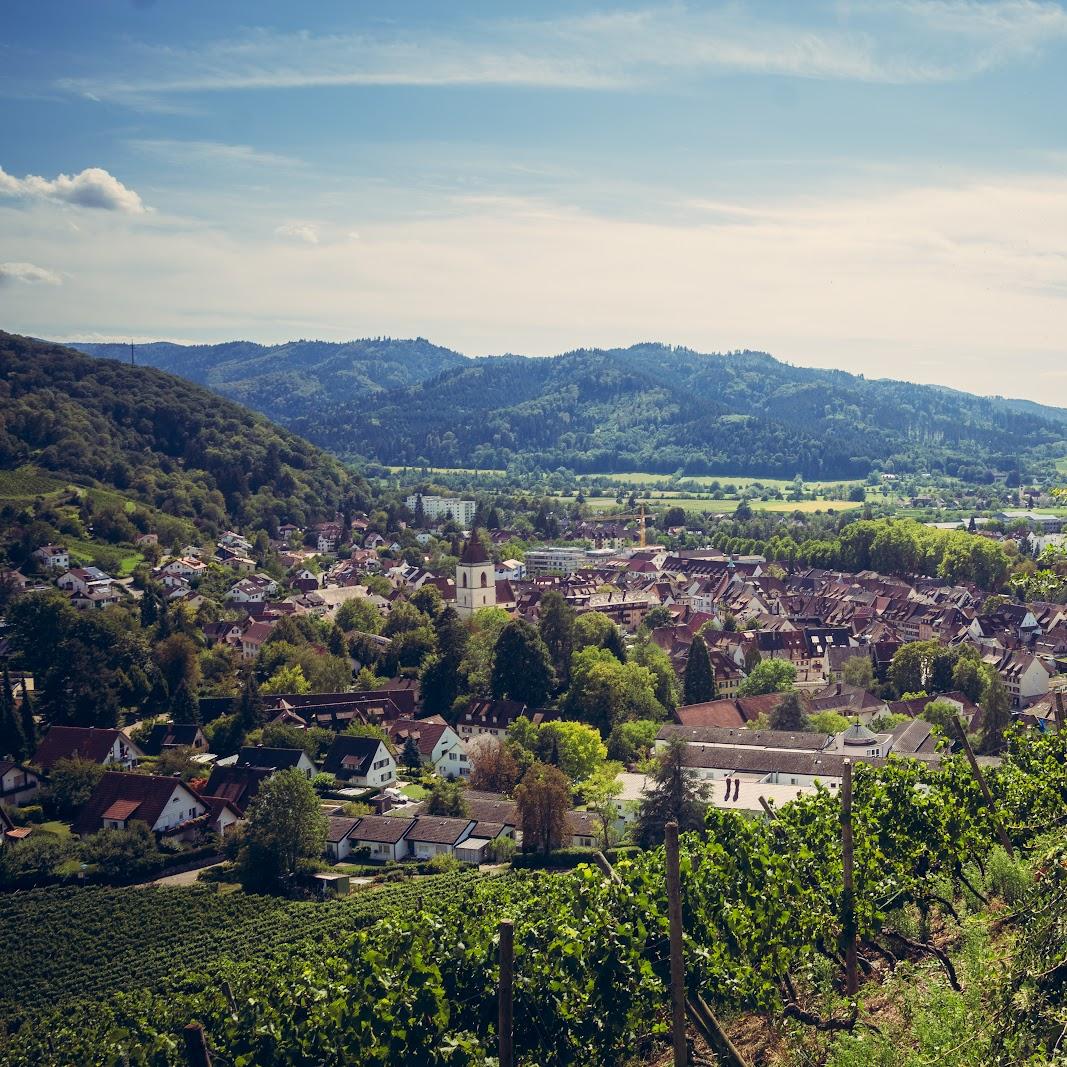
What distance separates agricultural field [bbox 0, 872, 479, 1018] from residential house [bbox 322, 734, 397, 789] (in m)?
8.76

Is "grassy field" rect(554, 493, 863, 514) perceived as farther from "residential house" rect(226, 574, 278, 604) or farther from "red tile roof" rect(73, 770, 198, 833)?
"red tile roof" rect(73, 770, 198, 833)

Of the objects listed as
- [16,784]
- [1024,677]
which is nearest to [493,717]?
[16,784]

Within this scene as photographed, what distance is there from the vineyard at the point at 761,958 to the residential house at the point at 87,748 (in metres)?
20.9

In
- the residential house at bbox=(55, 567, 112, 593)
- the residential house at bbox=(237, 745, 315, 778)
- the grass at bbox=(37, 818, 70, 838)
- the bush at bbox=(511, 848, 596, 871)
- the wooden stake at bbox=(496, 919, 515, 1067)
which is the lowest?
the grass at bbox=(37, 818, 70, 838)

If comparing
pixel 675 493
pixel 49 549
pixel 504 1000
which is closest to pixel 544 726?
pixel 504 1000

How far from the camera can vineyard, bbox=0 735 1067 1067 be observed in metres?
9.30

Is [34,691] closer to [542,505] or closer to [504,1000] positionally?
→ [504,1000]

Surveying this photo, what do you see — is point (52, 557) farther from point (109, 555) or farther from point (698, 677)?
point (698, 677)

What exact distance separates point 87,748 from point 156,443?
56.7m

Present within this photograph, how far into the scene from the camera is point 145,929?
974 inches

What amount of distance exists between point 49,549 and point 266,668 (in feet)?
68.1

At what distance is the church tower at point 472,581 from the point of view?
5744cm

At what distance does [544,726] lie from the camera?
35969mm

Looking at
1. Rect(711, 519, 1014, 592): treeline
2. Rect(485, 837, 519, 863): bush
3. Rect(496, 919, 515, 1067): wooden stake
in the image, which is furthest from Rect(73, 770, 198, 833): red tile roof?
Rect(711, 519, 1014, 592): treeline
